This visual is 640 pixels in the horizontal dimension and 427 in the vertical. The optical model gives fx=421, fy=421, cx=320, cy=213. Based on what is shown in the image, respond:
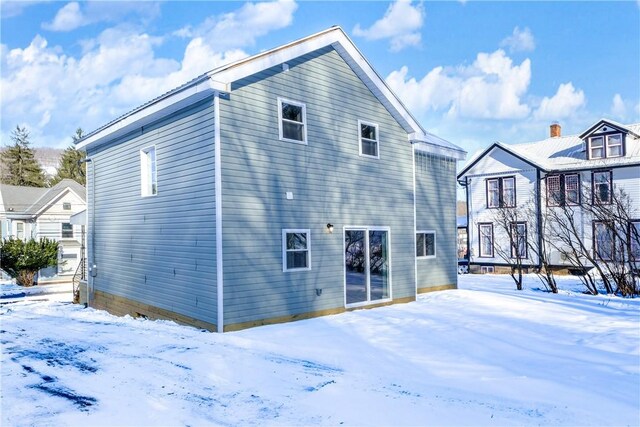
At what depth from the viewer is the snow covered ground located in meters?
4.19

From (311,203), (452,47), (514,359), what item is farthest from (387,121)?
(452,47)

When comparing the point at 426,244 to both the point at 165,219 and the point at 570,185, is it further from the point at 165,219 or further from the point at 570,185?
the point at 570,185

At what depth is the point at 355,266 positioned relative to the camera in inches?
406

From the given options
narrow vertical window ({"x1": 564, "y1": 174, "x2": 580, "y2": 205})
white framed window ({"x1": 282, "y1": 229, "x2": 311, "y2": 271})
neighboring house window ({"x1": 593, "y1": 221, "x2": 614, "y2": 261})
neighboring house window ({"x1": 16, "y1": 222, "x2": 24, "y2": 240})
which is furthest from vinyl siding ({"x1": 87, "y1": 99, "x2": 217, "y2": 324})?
narrow vertical window ({"x1": 564, "y1": 174, "x2": 580, "y2": 205})

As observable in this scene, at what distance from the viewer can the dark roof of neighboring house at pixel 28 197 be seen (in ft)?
83.2

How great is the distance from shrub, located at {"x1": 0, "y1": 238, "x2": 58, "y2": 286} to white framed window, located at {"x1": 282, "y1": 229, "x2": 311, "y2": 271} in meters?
19.5

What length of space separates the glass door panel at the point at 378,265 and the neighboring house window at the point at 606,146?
16869 mm

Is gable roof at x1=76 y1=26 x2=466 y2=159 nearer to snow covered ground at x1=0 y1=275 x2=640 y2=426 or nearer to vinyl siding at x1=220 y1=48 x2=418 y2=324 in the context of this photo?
vinyl siding at x1=220 y1=48 x2=418 y2=324

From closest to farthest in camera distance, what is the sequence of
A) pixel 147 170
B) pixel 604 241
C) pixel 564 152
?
pixel 147 170
pixel 604 241
pixel 564 152

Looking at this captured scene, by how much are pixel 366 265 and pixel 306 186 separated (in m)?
2.63

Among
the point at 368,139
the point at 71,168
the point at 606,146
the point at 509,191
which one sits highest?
the point at 71,168

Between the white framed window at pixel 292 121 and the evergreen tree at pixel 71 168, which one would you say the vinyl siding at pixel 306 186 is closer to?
the white framed window at pixel 292 121

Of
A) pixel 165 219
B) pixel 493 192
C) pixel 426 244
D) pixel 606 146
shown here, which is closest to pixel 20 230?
pixel 165 219

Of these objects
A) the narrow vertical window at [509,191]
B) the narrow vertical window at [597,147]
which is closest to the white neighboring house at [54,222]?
the narrow vertical window at [509,191]
